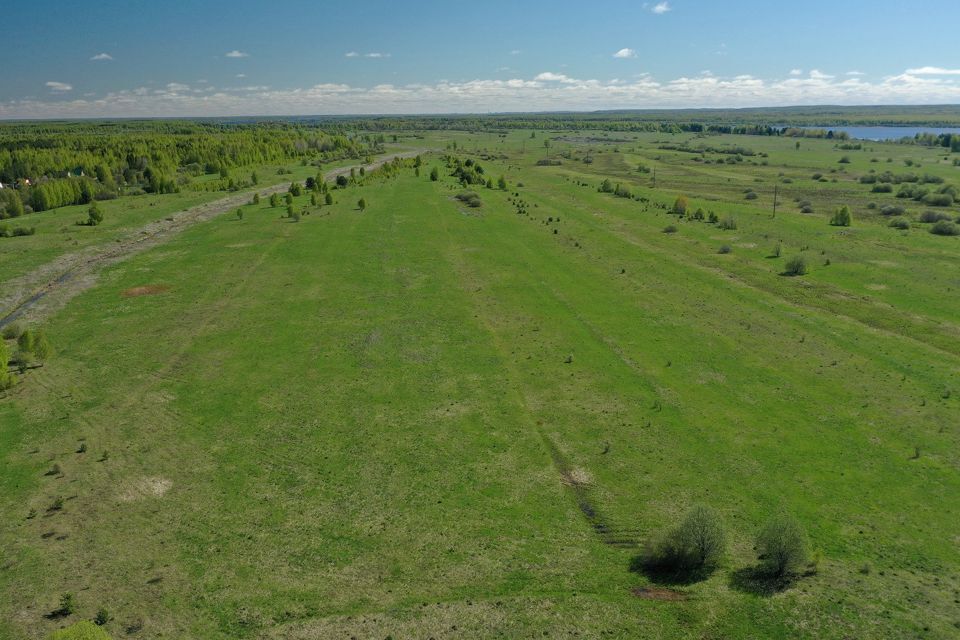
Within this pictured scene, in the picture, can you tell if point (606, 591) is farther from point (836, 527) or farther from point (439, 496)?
point (836, 527)

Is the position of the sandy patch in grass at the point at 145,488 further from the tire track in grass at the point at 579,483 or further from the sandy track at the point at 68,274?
the sandy track at the point at 68,274

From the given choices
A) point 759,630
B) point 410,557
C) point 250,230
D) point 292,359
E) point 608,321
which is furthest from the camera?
point 250,230

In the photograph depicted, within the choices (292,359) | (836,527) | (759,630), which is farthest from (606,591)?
(292,359)

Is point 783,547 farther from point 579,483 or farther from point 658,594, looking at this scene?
point 579,483

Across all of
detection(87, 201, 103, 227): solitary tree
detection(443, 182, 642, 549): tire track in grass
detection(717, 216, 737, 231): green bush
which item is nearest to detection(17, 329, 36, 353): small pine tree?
detection(443, 182, 642, 549): tire track in grass

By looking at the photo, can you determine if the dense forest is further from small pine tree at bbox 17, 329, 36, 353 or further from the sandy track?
small pine tree at bbox 17, 329, 36, 353

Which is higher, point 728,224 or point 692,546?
point 728,224

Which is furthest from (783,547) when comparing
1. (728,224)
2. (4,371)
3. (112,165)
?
(112,165)
